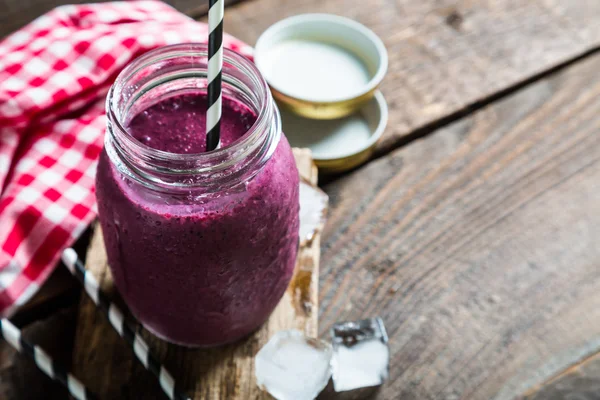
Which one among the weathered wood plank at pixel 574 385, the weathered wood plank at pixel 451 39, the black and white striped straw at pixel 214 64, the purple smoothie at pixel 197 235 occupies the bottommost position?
the weathered wood plank at pixel 574 385

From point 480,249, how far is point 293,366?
0.89ft

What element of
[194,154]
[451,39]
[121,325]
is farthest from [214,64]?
[451,39]

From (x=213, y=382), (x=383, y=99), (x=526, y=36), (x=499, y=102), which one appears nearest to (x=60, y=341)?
(x=213, y=382)

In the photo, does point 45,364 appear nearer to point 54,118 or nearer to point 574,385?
point 54,118

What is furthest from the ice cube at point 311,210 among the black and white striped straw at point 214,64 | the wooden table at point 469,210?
the black and white striped straw at point 214,64

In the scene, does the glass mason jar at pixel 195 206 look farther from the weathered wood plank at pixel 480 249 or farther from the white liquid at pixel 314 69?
the white liquid at pixel 314 69

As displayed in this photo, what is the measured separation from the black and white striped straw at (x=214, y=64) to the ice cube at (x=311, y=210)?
26 cm

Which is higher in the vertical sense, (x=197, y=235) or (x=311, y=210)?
(x=197, y=235)

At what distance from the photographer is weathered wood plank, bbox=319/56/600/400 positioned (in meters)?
0.71

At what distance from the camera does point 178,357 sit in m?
0.67

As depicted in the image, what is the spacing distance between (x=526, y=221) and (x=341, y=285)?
24 cm

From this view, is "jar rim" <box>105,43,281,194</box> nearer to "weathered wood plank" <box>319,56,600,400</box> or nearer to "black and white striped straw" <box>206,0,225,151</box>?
"black and white striped straw" <box>206,0,225,151</box>

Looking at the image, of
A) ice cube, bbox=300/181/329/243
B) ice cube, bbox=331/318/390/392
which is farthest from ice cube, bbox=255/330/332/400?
ice cube, bbox=300/181/329/243

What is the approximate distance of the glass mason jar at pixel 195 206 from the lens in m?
0.50
